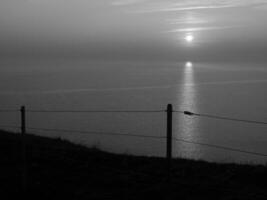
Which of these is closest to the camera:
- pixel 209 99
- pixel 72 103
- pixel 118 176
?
pixel 118 176

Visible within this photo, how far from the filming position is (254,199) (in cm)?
805

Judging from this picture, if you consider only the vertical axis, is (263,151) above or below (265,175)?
below

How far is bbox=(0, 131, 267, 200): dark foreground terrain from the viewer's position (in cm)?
845

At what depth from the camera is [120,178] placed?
9.67m

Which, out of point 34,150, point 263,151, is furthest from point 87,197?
point 263,151

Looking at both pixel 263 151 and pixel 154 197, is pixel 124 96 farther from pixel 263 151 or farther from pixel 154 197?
pixel 154 197

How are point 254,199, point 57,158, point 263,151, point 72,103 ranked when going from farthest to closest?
point 72,103 < point 263,151 < point 57,158 < point 254,199

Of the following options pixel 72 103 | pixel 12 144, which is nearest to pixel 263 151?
pixel 12 144

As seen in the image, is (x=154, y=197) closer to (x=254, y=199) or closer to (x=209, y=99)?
(x=254, y=199)

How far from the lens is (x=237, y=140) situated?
58.8 m

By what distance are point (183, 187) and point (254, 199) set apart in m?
1.48

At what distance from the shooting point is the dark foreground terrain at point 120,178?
8.45 meters

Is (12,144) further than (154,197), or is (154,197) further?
(12,144)

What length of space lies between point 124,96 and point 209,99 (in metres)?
23.2
